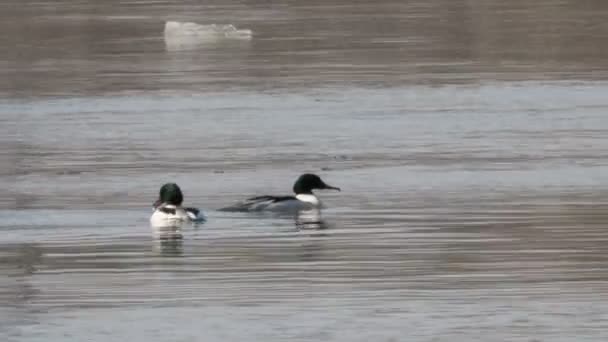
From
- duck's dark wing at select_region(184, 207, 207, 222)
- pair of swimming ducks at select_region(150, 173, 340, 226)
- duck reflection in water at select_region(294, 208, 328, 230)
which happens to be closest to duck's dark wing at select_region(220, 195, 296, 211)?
pair of swimming ducks at select_region(150, 173, 340, 226)

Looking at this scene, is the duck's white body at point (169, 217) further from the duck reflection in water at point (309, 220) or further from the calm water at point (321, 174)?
the duck reflection in water at point (309, 220)

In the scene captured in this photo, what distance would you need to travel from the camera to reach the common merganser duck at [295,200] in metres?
16.7

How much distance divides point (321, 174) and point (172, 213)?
12.7ft

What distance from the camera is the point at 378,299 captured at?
1180cm

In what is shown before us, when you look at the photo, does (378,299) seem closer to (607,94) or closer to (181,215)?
(181,215)

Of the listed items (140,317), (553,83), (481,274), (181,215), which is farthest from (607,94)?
(140,317)

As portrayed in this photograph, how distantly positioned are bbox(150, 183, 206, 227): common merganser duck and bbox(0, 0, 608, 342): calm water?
0.20 metres

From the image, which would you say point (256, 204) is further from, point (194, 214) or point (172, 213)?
point (172, 213)

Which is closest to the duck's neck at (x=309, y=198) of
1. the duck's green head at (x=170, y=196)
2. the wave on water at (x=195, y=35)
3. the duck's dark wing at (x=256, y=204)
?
the duck's dark wing at (x=256, y=204)

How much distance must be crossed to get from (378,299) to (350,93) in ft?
54.5

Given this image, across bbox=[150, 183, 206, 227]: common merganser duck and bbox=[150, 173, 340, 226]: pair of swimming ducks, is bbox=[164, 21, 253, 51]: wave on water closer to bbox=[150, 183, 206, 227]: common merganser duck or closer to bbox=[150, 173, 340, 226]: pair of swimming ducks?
bbox=[150, 173, 340, 226]: pair of swimming ducks

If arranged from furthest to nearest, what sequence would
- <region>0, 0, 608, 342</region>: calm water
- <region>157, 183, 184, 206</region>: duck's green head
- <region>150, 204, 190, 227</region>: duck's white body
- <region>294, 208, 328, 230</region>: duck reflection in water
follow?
<region>157, 183, 184, 206</region>: duck's green head < <region>294, 208, 328, 230</region>: duck reflection in water < <region>150, 204, 190, 227</region>: duck's white body < <region>0, 0, 608, 342</region>: calm water

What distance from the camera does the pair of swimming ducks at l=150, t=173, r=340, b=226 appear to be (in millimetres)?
16016

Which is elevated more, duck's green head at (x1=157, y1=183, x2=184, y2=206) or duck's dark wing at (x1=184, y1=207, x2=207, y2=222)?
duck's green head at (x1=157, y1=183, x2=184, y2=206)
